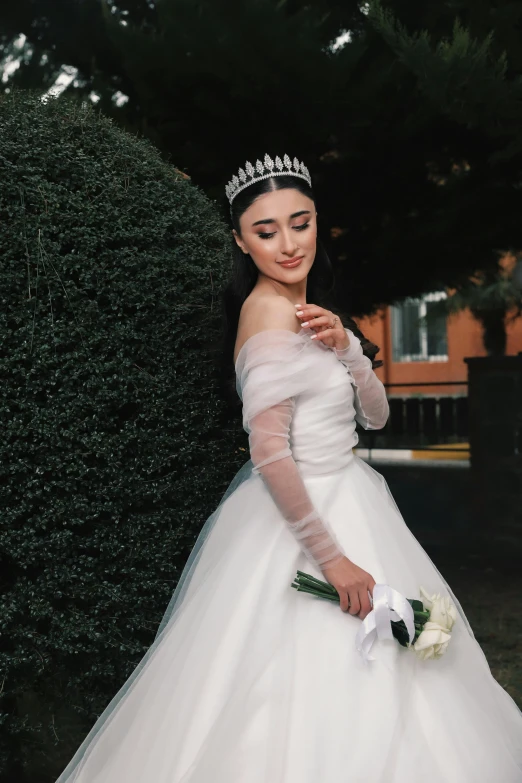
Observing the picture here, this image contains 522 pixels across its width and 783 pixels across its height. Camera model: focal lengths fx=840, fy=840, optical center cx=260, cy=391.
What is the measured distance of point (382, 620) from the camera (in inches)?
82.4

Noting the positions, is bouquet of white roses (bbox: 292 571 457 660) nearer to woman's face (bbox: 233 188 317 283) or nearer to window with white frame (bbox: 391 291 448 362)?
woman's face (bbox: 233 188 317 283)

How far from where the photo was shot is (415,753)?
203 cm

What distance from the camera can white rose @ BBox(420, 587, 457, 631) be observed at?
2.12 m

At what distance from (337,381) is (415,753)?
984 millimetres

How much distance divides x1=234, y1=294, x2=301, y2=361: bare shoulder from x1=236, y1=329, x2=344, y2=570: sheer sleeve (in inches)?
2.0

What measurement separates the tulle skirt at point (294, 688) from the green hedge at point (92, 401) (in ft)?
1.21

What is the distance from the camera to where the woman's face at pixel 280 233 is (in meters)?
2.45

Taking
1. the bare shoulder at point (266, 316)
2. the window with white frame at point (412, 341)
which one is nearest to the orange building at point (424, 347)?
the window with white frame at point (412, 341)


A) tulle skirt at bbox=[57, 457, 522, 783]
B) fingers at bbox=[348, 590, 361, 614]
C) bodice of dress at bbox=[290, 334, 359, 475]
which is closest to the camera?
tulle skirt at bbox=[57, 457, 522, 783]

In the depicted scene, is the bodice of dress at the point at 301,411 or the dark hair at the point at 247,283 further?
the dark hair at the point at 247,283

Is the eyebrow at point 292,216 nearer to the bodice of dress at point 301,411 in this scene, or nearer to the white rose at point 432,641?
the bodice of dress at point 301,411

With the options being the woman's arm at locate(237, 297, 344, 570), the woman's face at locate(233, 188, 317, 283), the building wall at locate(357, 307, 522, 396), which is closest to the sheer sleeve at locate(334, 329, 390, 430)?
the woman's arm at locate(237, 297, 344, 570)

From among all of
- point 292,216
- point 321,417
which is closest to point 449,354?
point 292,216

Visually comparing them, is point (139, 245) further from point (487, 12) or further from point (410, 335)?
point (410, 335)
